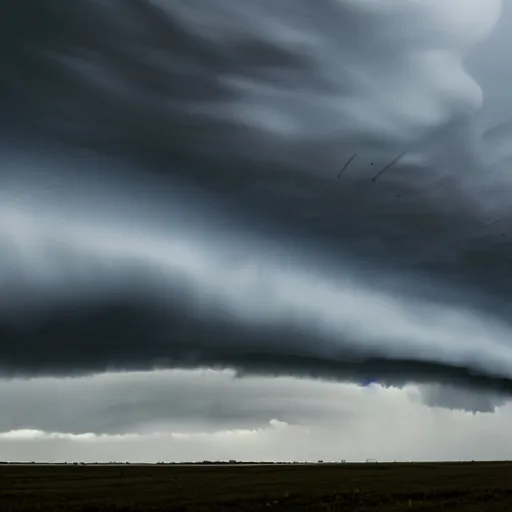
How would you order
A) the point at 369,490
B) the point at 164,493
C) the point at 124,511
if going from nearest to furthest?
the point at 124,511 → the point at 164,493 → the point at 369,490

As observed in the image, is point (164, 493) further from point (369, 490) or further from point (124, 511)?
point (369, 490)

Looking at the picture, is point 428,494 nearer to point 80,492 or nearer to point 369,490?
point 369,490

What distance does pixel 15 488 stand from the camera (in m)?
166

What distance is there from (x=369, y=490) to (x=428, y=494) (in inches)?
556

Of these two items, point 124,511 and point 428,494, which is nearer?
point 124,511

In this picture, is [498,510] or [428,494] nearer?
[498,510]

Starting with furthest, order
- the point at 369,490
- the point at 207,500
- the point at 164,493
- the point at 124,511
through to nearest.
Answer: the point at 369,490 → the point at 164,493 → the point at 207,500 → the point at 124,511

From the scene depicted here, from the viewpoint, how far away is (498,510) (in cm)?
11931

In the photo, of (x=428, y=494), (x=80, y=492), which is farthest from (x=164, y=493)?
(x=428, y=494)

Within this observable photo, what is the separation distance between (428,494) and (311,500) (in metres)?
35.7

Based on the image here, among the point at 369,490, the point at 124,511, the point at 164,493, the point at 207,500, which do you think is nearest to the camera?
the point at 124,511

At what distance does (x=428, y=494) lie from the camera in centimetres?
15675

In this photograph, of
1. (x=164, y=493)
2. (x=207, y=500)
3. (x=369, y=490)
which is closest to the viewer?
(x=207, y=500)

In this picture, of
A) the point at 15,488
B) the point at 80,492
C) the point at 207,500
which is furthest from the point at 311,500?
the point at 15,488
